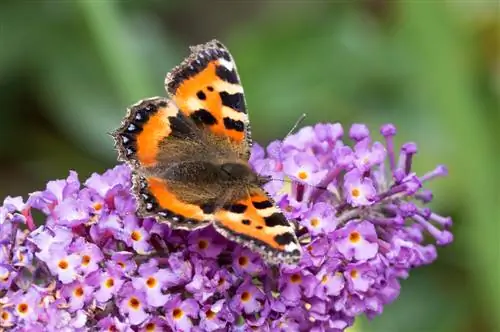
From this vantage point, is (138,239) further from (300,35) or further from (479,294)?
(300,35)

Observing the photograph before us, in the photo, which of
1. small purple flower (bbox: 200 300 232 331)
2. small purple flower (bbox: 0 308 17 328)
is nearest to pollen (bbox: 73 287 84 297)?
small purple flower (bbox: 0 308 17 328)

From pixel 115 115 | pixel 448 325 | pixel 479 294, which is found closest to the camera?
pixel 479 294

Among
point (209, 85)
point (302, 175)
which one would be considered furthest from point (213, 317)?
point (209, 85)

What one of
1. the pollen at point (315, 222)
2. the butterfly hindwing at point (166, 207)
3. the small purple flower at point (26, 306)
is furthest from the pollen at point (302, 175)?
the small purple flower at point (26, 306)

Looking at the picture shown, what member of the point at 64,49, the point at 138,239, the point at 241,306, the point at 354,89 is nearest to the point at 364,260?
the point at 241,306

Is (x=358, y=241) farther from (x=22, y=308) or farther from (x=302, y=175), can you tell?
(x=22, y=308)

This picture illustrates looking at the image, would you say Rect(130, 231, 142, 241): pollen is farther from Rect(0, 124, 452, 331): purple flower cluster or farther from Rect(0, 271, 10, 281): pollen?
Rect(0, 271, 10, 281): pollen
